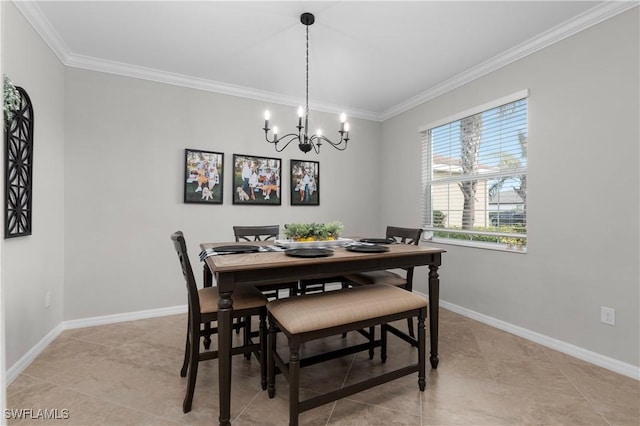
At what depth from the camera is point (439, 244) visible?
3.70 meters

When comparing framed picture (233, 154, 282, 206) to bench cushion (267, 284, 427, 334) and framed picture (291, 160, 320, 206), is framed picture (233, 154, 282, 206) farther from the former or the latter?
bench cushion (267, 284, 427, 334)

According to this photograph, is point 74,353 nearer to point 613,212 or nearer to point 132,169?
point 132,169

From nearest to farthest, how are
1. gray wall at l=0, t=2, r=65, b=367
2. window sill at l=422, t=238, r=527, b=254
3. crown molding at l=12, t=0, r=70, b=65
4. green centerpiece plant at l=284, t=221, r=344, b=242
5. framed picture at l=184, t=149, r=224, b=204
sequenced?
gray wall at l=0, t=2, r=65, b=367, crown molding at l=12, t=0, r=70, b=65, green centerpiece plant at l=284, t=221, r=344, b=242, window sill at l=422, t=238, r=527, b=254, framed picture at l=184, t=149, r=224, b=204

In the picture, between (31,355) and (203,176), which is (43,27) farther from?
(31,355)

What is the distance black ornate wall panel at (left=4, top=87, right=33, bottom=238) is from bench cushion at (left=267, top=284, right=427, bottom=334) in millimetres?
1843

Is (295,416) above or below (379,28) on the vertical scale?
below

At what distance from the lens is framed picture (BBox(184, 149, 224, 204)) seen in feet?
11.2

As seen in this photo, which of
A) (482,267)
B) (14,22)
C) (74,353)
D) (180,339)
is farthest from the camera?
(482,267)

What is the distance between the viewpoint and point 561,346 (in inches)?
100

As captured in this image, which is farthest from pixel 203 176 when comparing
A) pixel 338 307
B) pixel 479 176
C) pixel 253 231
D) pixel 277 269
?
pixel 479 176

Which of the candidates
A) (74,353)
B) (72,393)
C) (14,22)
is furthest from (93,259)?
(14,22)

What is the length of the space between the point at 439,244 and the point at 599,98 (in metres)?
1.93

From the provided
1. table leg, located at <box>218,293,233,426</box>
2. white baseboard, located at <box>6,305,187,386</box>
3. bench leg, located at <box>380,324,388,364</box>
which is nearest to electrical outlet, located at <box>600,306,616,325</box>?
bench leg, located at <box>380,324,388,364</box>

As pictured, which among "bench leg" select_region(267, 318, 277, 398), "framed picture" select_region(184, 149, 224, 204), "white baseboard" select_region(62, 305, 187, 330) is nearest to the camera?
"bench leg" select_region(267, 318, 277, 398)
